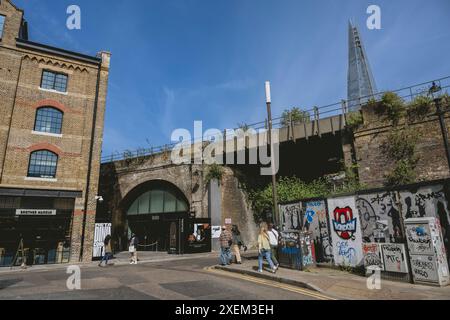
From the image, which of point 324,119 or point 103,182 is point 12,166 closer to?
point 103,182

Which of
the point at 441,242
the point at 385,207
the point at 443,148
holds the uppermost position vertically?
the point at 443,148

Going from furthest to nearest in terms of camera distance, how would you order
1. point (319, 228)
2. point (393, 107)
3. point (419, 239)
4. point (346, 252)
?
1. point (393, 107)
2. point (319, 228)
3. point (346, 252)
4. point (419, 239)

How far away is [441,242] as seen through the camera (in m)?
8.77

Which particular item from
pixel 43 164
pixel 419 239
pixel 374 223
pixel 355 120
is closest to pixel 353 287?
pixel 419 239

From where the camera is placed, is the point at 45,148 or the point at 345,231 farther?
the point at 45,148

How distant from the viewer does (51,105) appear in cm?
1906

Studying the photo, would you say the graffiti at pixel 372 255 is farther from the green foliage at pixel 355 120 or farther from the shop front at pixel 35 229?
the shop front at pixel 35 229

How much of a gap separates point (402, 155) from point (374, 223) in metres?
7.59

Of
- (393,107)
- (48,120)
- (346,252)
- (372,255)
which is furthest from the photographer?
(48,120)

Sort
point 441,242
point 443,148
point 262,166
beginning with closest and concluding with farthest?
point 441,242 < point 443,148 < point 262,166

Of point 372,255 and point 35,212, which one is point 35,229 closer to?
point 35,212

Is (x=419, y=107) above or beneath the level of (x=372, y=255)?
above
